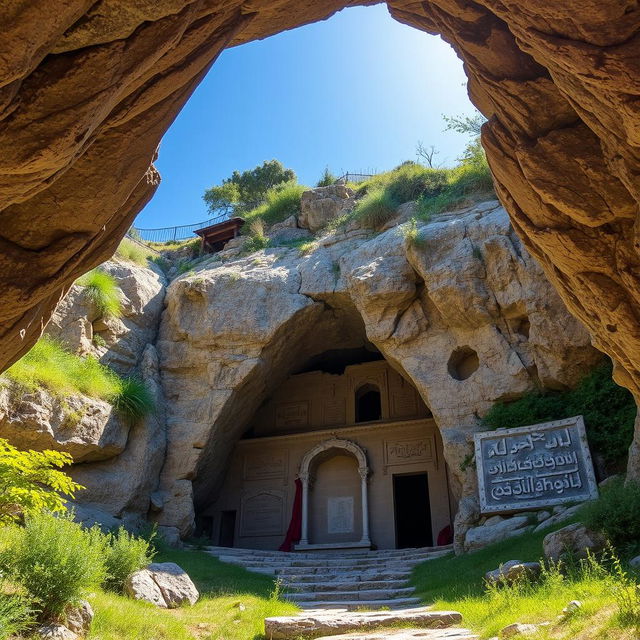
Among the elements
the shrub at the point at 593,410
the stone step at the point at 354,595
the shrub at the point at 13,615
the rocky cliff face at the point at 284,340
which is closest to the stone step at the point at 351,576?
the stone step at the point at 354,595

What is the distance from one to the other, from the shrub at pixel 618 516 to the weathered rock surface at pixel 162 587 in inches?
A: 230

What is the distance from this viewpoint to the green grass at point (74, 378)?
12539 mm

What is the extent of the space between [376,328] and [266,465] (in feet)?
22.4

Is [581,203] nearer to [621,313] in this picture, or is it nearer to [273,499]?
[621,313]

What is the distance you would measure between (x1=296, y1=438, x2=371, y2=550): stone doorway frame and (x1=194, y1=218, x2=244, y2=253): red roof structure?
8765 mm

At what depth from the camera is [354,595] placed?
10070 millimetres

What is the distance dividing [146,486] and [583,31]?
1355 cm

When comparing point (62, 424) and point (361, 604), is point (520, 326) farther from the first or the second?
point (62, 424)

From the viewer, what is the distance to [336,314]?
18062mm

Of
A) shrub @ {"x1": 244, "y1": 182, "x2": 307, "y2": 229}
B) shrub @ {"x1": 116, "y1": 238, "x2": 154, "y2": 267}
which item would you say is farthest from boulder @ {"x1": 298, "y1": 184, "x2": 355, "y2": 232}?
shrub @ {"x1": 116, "y1": 238, "x2": 154, "y2": 267}

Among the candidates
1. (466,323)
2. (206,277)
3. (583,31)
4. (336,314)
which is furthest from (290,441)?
(583,31)

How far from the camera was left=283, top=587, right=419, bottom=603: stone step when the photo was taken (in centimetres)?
991

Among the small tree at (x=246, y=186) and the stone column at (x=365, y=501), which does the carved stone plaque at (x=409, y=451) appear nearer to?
the stone column at (x=365, y=501)

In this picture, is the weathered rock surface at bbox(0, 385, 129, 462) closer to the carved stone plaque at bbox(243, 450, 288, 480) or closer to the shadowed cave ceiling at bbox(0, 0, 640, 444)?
the carved stone plaque at bbox(243, 450, 288, 480)
